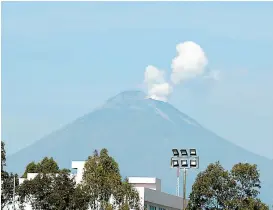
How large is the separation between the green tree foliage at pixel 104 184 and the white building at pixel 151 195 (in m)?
14.2

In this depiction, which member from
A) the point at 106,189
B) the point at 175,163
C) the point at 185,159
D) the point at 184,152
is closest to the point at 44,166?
the point at 175,163

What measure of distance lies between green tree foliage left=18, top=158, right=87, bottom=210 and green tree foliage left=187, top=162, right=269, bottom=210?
9.92m

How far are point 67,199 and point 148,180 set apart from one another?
34474mm

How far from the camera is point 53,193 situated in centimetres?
6075

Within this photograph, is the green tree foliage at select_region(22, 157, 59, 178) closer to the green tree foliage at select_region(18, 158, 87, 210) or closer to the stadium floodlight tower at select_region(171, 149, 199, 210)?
the stadium floodlight tower at select_region(171, 149, 199, 210)

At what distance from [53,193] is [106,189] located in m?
3.30

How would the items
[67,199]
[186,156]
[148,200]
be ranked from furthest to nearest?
[148,200], [186,156], [67,199]

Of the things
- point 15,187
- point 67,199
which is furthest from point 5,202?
point 67,199

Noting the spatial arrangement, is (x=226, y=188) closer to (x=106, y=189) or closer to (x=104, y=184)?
(x=106, y=189)

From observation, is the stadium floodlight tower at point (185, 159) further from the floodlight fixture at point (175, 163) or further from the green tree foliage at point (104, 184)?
the green tree foliage at point (104, 184)

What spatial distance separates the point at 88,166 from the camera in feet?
202

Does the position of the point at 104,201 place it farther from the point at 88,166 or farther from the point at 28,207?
the point at 28,207

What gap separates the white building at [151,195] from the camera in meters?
81.4

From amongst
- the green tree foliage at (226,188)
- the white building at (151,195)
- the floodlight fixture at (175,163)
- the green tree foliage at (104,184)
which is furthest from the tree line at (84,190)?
the white building at (151,195)
